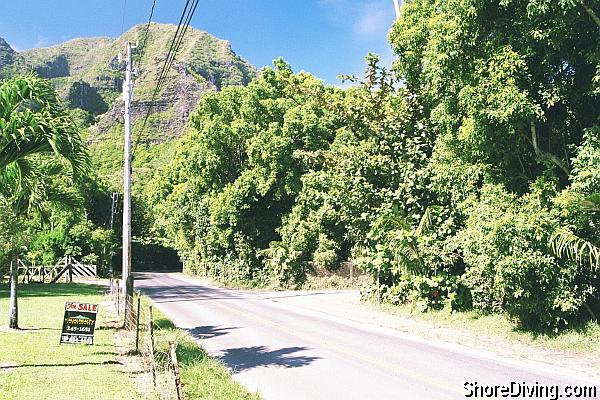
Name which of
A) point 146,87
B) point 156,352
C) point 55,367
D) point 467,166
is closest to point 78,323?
point 55,367

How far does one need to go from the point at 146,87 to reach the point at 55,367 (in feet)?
318

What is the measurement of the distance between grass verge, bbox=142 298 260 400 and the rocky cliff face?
6271 cm

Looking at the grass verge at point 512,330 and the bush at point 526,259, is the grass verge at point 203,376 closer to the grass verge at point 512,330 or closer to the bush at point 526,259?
the bush at point 526,259

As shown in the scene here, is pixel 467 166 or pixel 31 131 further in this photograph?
pixel 467 166

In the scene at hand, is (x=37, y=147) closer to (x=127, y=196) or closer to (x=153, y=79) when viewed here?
(x=127, y=196)

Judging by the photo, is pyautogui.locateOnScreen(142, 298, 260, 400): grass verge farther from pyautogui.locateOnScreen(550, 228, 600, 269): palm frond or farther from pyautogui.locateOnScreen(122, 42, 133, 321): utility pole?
pyautogui.locateOnScreen(550, 228, 600, 269): palm frond

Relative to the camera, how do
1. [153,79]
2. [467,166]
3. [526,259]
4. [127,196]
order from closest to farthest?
1. [526,259]
2. [467,166]
3. [127,196]
4. [153,79]

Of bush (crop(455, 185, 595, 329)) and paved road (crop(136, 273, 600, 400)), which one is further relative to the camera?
bush (crop(455, 185, 595, 329))

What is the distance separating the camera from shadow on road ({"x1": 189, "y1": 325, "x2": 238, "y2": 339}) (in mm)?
14876

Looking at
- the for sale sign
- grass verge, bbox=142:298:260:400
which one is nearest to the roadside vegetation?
the for sale sign

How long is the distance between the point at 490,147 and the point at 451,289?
614cm

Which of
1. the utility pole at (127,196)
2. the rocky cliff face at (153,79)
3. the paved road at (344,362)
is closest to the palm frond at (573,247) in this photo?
the paved road at (344,362)

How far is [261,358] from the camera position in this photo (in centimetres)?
1156

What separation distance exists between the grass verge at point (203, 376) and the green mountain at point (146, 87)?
11.9 m
